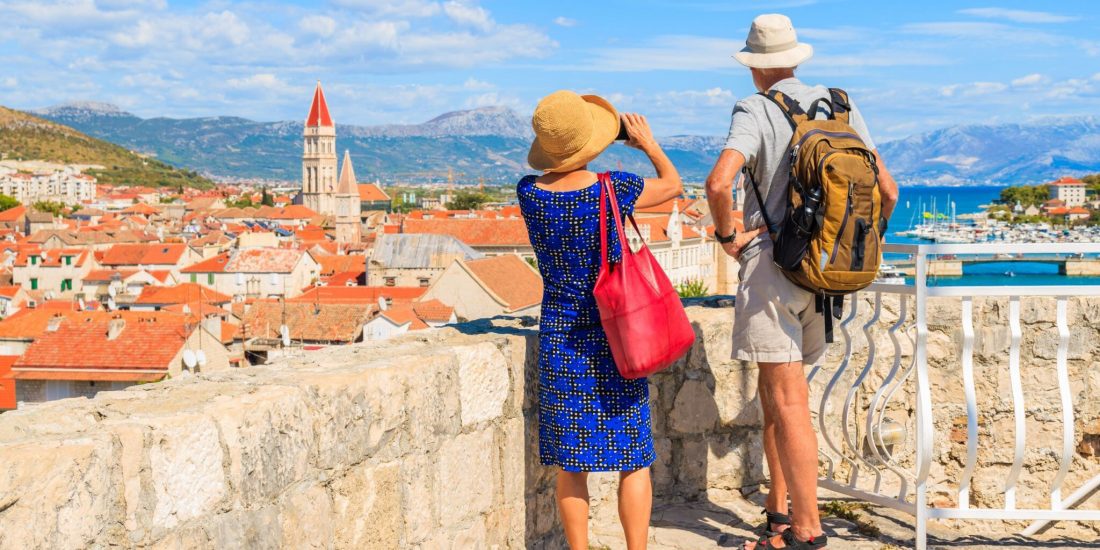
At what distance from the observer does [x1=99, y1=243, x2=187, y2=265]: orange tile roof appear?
7711 centimetres

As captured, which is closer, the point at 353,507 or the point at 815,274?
the point at 353,507

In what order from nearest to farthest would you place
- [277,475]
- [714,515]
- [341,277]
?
[277,475] → [714,515] → [341,277]

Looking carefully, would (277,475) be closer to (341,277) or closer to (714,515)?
(714,515)

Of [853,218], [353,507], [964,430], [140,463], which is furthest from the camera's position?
[964,430]

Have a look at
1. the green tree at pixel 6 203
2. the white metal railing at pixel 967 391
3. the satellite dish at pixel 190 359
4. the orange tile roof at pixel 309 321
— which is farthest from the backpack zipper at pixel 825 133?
the green tree at pixel 6 203

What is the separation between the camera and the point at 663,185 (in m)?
2.88

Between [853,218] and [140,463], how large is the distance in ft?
6.03

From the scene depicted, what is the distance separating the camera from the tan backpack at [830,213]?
279 cm

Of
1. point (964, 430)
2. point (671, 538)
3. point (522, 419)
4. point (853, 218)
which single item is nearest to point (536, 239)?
point (522, 419)

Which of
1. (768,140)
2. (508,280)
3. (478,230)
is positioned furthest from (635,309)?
(478,230)

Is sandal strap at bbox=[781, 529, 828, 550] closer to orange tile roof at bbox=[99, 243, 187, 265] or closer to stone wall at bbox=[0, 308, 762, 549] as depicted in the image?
stone wall at bbox=[0, 308, 762, 549]

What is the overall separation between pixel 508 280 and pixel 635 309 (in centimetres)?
5133

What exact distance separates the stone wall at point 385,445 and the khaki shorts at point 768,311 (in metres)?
0.65

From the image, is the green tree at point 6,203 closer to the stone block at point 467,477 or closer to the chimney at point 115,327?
the chimney at point 115,327
